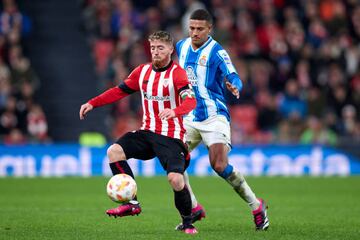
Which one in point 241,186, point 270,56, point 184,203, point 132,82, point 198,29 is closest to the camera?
point 184,203

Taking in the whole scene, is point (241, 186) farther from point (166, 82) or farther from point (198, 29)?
point (198, 29)

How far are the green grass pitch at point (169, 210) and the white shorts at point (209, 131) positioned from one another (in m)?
0.99

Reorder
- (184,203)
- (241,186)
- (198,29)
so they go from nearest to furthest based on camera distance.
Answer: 1. (184,203)
2. (241,186)
3. (198,29)

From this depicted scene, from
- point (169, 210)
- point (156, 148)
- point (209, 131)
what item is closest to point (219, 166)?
point (209, 131)

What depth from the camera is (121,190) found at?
891cm

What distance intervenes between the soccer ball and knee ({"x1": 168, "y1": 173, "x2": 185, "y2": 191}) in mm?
396

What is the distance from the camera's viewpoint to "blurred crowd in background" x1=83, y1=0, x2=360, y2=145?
2097 cm

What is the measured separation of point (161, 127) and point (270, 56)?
13347 millimetres

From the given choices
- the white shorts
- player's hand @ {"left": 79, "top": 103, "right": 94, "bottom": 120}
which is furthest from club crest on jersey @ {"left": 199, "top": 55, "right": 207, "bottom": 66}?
player's hand @ {"left": 79, "top": 103, "right": 94, "bottom": 120}

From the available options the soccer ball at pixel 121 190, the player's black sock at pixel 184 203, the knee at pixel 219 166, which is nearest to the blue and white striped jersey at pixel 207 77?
the knee at pixel 219 166

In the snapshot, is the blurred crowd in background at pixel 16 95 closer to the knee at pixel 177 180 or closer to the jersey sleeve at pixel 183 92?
the jersey sleeve at pixel 183 92

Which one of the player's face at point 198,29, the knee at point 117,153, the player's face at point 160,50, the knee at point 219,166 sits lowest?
the knee at point 219,166

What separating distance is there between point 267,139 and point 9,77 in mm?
6330

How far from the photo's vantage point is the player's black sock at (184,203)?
29.8 ft
